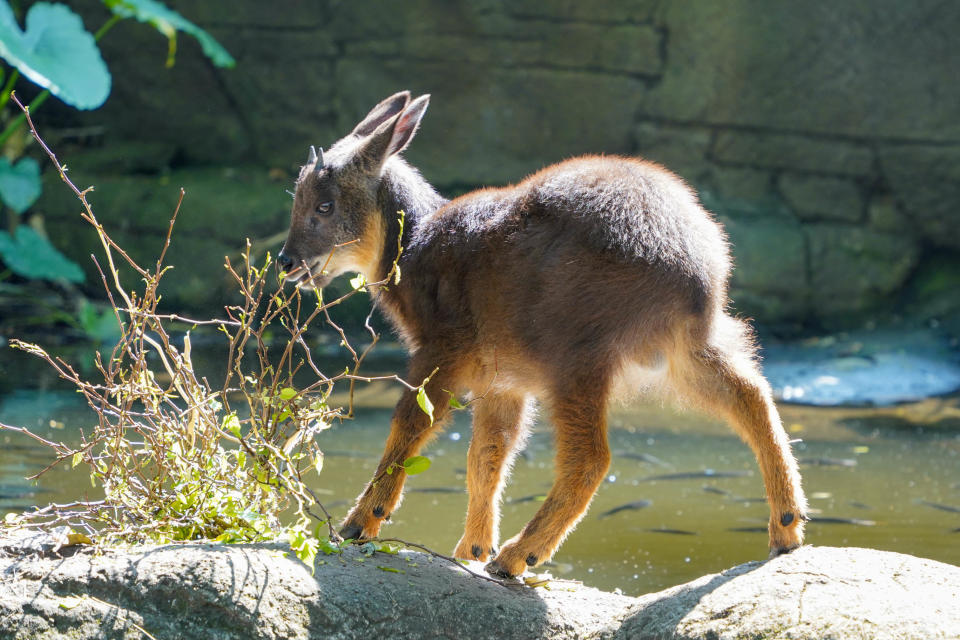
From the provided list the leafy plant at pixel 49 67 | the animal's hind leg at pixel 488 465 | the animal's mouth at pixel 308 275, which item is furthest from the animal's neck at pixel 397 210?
the leafy plant at pixel 49 67

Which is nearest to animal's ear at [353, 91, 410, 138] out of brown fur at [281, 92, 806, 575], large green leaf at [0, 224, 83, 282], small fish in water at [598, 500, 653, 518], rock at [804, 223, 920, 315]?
brown fur at [281, 92, 806, 575]

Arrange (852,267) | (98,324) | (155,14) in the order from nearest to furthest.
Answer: (155,14) < (98,324) < (852,267)

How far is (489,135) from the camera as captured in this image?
39.4 feet

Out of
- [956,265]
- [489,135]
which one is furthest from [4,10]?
[956,265]

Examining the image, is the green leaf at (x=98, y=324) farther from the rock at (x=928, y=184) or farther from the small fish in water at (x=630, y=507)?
the rock at (x=928, y=184)

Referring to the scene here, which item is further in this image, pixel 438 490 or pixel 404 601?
pixel 438 490

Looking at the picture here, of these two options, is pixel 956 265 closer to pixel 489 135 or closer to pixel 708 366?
pixel 489 135

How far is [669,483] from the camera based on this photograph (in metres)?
6.66

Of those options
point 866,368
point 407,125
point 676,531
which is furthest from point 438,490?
point 866,368

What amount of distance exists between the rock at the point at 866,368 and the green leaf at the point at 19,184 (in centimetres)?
696

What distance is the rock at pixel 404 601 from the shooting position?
315cm

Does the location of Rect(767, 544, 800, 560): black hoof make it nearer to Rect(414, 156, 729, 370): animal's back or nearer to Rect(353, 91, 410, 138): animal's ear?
Rect(414, 156, 729, 370): animal's back

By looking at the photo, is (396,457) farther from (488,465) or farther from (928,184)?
(928,184)

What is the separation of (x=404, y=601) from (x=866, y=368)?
714cm
